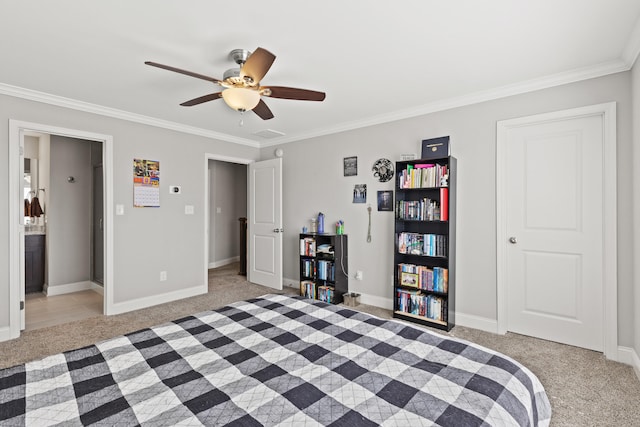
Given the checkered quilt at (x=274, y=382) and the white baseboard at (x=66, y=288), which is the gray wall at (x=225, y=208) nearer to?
the white baseboard at (x=66, y=288)

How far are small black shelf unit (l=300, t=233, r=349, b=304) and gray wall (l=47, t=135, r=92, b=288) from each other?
3473 millimetres

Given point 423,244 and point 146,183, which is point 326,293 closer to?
point 423,244

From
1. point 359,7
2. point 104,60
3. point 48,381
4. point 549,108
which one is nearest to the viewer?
point 48,381

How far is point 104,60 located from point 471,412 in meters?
3.23

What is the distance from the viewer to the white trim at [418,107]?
257 cm

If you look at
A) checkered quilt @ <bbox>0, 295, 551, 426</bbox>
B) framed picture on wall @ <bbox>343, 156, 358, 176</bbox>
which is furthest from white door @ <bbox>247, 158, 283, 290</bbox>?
checkered quilt @ <bbox>0, 295, 551, 426</bbox>

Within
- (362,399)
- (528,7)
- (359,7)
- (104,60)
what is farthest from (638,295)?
(104,60)

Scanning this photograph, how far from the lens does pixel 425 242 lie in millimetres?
3398

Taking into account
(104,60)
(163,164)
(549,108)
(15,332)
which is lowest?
(15,332)

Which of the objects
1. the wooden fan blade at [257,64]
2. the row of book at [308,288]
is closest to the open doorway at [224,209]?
the row of book at [308,288]

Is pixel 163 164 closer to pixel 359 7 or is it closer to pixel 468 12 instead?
pixel 359 7

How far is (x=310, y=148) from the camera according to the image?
476 centimetres

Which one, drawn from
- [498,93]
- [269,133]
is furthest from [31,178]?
[498,93]

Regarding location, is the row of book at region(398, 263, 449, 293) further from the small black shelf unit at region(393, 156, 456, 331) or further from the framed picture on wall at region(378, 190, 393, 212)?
the framed picture on wall at region(378, 190, 393, 212)
